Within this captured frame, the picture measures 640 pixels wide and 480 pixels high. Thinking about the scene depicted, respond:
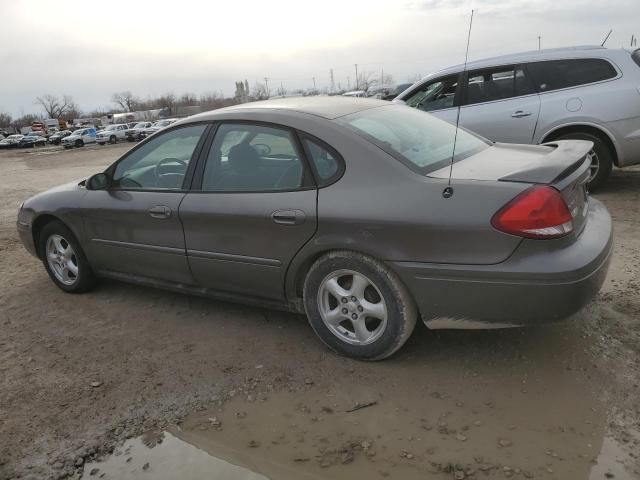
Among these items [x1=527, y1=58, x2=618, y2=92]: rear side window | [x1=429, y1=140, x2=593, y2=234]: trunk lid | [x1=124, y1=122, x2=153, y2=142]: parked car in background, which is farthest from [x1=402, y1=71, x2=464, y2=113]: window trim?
[x1=124, y1=122, x2=153, y2=142]: parked car in background

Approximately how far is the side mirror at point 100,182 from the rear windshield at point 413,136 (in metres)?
2.07

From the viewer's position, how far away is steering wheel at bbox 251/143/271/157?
3553 millimetres

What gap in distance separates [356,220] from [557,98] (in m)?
4.81

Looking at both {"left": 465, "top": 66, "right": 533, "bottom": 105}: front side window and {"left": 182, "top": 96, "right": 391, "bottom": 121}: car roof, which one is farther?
{"left": 465, "top": 66, "right": 533, "bottom": 105}: front side window

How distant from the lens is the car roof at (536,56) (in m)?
6.69

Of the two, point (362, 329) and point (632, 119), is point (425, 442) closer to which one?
point (362, 329)

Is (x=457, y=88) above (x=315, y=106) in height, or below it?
below

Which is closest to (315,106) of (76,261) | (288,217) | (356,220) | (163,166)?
(288,217)

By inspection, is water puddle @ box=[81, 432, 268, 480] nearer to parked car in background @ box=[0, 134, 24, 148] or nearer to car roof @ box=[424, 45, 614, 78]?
car roof @ box=[424, 45, 614, 78]

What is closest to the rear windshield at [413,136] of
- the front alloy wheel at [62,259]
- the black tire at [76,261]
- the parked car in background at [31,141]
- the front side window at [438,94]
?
the black tire at [76,261]

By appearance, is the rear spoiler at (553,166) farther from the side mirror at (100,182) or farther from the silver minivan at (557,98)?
the silver minivan at (557,98)

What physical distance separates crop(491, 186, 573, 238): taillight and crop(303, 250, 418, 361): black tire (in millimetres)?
658

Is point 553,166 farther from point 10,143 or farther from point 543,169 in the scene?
point 10,143

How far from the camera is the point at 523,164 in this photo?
3.09 meters
